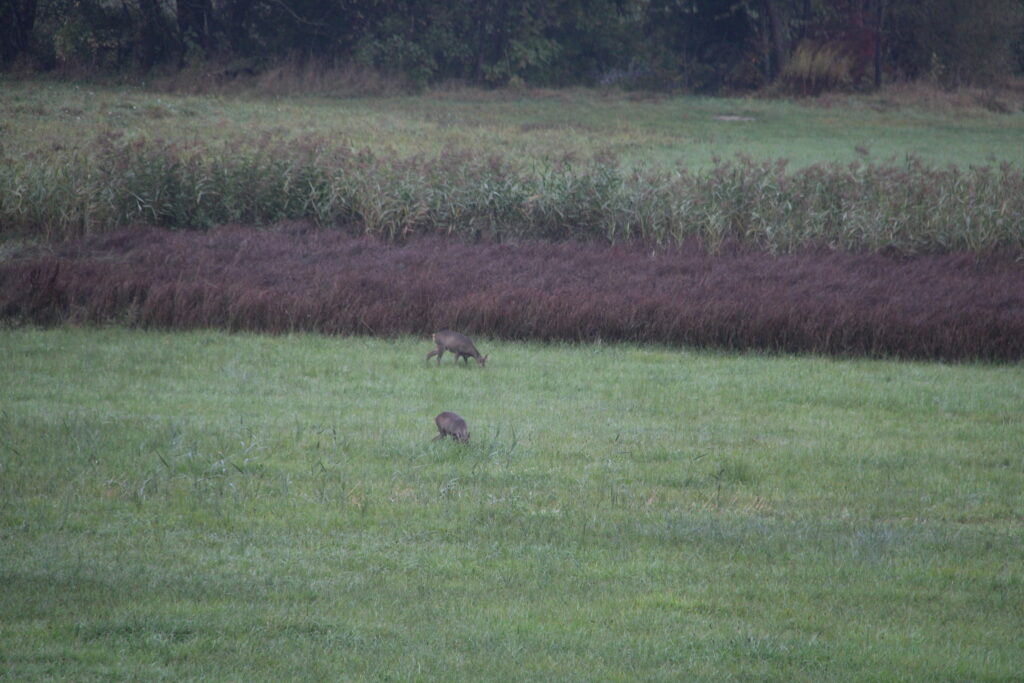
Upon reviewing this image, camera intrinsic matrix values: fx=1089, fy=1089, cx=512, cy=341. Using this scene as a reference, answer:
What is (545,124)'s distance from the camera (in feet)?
109

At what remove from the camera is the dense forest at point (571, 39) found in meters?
39.8

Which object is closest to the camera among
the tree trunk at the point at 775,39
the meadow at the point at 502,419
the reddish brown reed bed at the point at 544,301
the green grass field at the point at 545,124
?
the meadow at the point at 502,419

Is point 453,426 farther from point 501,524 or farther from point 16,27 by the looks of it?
point 16,27

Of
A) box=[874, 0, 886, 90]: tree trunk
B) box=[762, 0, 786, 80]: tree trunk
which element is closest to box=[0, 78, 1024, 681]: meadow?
box=[874, 0, 886, 90]: tree trunk

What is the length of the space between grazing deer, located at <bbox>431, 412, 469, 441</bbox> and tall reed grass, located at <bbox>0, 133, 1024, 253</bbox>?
30.1 ft

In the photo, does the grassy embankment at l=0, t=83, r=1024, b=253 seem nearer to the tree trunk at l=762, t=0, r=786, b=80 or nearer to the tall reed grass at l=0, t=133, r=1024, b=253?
the tall reed grass at l=0, t=133, r=1024, b=253

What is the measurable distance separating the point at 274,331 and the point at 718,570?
8.05 metres

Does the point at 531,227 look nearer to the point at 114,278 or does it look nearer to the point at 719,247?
the point at 719,247

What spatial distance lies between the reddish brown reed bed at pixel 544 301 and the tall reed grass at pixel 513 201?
6.30 ft

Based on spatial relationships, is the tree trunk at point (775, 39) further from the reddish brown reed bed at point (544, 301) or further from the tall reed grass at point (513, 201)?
the reddish brown reed bed at point (544, 301)

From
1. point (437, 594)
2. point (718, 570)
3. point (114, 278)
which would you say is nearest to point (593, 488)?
point (718, 570)

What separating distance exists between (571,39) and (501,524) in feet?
147

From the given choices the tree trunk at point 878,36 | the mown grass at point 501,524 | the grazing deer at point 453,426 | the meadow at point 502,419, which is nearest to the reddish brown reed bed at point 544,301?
the meadow at point 502,419

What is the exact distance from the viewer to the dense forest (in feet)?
131
